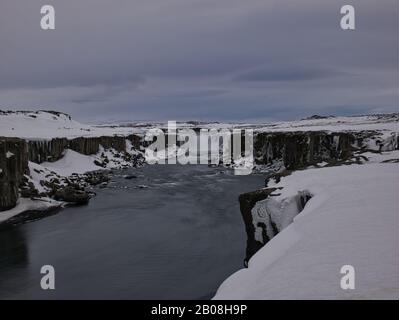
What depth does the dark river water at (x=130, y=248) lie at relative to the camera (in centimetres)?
1680

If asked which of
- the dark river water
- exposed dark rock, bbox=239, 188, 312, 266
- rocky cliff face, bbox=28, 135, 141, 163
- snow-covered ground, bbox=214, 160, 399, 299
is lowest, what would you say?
the dark river water

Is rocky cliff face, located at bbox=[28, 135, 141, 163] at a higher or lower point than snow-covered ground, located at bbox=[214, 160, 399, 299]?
lower

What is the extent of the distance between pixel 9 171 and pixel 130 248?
14849mm

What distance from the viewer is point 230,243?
73.6ft

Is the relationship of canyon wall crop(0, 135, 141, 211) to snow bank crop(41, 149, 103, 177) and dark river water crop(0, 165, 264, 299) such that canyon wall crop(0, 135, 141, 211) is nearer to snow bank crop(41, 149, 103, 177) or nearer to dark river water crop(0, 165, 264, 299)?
snow bank crop(41, 149, 103, 177)

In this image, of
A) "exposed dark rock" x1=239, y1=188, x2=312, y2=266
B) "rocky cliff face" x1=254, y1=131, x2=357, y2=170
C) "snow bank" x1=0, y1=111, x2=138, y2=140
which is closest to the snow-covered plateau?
"exposed dark rock" x1=239, y1=188, x2=312, y2=266

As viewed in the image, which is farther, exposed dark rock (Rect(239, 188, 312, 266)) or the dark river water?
the dark river water

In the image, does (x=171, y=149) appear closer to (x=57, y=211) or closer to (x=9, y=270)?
(x=57, y=211)

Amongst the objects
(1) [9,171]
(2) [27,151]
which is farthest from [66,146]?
(1) [9,171]

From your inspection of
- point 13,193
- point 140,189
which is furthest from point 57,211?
point 140,189

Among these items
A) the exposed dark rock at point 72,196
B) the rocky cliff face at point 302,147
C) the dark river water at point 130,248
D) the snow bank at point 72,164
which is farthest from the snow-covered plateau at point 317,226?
the rocky cliff face at point 302,147

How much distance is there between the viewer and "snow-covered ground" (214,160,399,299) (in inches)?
231

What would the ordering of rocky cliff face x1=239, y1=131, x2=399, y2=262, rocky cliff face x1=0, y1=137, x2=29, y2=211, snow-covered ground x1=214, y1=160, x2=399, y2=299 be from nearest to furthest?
1. snow-covered ground x1=214, y1=160, x2=399, y2=299
2. rocky cliff face x1=239, y1=131, x2=399, y2=262
3. rocky cliff face x1=0, y1=137, x2=29, y2=211

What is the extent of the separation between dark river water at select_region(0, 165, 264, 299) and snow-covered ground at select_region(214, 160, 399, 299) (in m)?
7.54
